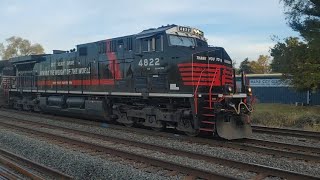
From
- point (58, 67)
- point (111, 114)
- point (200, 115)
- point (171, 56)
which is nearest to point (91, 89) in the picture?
point (111, 114)

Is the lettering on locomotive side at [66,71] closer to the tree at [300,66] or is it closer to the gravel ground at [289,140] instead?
the gravel ground at [289,140]

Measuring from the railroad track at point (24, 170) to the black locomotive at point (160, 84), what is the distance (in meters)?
5.20

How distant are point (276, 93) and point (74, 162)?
33.2 meters

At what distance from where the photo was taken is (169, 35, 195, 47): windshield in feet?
42.8

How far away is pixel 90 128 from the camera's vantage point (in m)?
15.3

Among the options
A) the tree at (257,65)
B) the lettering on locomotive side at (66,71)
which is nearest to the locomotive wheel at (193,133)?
the lettering on locomotive side at (66,71)

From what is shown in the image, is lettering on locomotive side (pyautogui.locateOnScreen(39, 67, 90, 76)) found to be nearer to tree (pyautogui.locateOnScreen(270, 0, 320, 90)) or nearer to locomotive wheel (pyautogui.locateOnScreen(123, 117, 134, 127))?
locomotive wheel (pyautogui.locateOnScreen(123, 117, 134, 127))

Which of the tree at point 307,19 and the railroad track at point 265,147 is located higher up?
the tree at point 307,19

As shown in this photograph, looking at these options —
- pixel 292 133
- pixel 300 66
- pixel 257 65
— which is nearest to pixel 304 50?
pixel 300 66

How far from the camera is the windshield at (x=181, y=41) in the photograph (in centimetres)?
1305

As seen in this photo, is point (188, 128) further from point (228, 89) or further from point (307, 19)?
point (307, 19)

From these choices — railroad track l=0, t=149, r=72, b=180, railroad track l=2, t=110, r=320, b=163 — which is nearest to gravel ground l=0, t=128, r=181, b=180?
railroad track l=0, t=149, r=72, b=180

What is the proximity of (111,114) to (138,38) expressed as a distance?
3.74 metres

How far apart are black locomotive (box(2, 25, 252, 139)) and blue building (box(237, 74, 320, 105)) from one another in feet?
78.8
